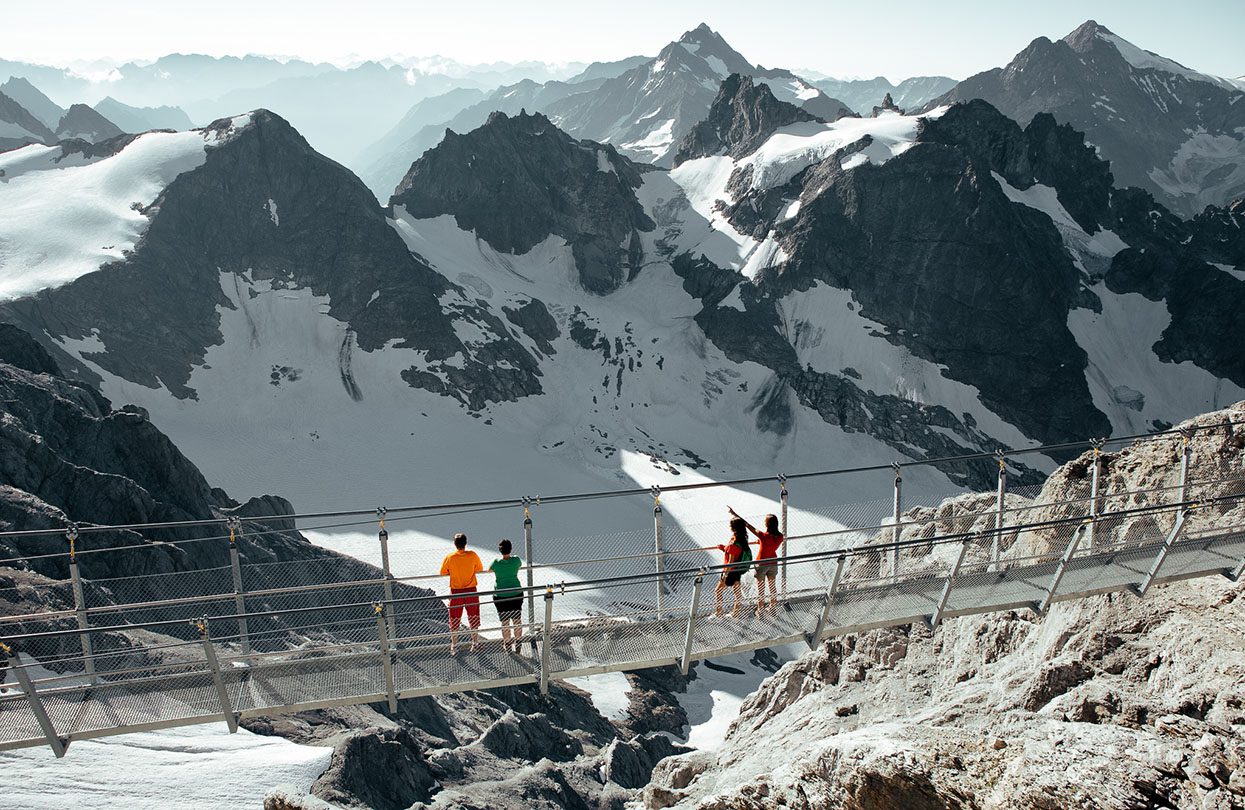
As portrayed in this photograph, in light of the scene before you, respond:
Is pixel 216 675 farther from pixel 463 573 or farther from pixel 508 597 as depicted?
pixel 508 597

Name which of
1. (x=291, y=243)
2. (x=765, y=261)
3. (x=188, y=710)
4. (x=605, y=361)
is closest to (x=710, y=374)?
(x=605, y=361)

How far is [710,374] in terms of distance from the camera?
9694cm

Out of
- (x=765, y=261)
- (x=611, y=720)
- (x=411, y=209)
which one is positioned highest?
(x=411, y=209)

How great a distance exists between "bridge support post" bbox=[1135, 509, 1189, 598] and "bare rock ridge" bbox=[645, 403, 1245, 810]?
0.69 feet

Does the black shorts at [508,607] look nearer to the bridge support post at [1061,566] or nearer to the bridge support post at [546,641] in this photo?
the bridge support post at [546,641]

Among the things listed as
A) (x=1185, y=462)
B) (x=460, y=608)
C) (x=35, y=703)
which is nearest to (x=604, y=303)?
(x=1185, y=462)

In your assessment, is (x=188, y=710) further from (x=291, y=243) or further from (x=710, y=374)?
(x=291, y=243)

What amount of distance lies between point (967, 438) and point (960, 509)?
6828cm

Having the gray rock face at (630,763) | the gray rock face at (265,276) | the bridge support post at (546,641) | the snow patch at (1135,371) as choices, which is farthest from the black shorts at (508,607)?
the snow patch at (1135,371)

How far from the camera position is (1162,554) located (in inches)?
526

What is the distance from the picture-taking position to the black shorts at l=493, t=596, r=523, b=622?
14.7 meters

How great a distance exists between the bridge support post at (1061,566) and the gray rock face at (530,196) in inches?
3972

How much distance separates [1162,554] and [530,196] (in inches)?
4335

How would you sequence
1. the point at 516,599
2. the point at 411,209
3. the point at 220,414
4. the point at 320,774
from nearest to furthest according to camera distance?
the point at 516,599 → the point at 320,774 → the point at 220,414 → the point at 411,209
